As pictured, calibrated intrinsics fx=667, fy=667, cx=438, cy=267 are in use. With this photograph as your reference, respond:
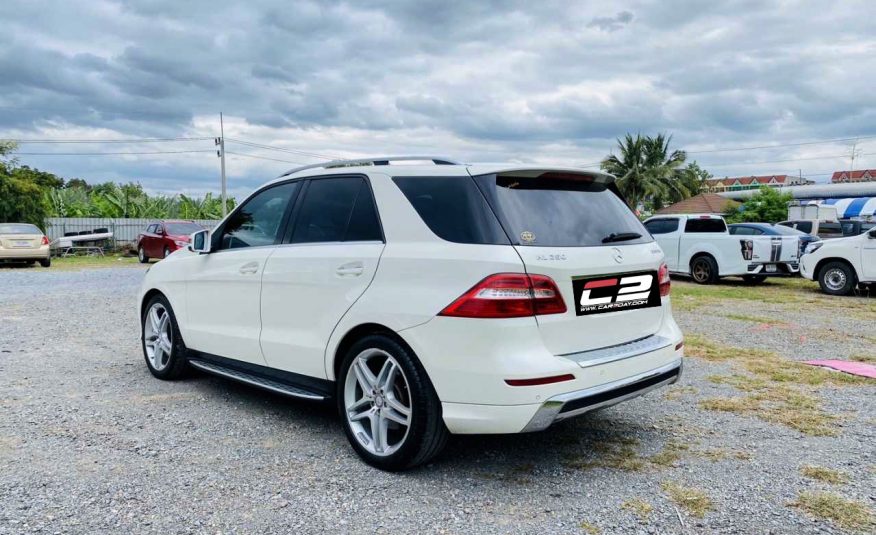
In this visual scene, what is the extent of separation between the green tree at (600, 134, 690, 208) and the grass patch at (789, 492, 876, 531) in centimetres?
4848

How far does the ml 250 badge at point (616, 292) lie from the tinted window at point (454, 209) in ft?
1.68

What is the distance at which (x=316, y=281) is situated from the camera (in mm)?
4117

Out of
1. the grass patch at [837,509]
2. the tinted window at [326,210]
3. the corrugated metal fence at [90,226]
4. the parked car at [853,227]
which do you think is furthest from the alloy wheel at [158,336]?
the corrugated metal fence at [90,226]

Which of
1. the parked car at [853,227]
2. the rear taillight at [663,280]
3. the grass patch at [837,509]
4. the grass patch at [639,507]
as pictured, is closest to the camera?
the grass patch at [837,509]

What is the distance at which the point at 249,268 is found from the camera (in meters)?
4.72

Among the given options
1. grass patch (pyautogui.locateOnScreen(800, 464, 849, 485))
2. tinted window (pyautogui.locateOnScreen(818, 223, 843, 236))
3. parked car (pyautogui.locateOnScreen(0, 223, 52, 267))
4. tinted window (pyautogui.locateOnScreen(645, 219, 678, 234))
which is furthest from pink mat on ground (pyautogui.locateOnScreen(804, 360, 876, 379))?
tinted window (pyautogui.locateOnScreen(818, 223, 843, 236))

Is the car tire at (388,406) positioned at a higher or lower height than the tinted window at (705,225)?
lower

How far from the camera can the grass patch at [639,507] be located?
10.5ft

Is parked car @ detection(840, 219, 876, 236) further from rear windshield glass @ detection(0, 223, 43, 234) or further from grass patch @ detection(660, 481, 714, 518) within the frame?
rear windshield glass @ detection(0, 223, 43, 234)

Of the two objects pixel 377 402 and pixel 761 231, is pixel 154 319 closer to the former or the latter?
pixel 377 402

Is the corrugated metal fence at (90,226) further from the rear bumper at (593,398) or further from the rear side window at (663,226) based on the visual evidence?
the rear bumper at (593,398)

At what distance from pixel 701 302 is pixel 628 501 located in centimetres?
941

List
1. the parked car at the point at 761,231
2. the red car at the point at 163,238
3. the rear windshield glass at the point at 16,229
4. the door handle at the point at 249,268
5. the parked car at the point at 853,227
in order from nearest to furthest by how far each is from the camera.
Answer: the door handle at the point at 249,268, the parked car at the point at 761,231, the rear windshield glass at the point at 16,229, the parked car at the point at 853,227, the red car at the point at 163,238

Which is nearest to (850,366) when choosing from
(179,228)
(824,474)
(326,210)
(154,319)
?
(824,474)
